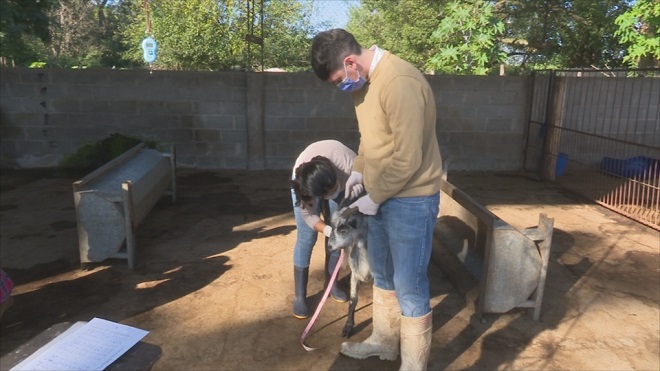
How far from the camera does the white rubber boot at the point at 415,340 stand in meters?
2.54

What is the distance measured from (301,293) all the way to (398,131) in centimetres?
180

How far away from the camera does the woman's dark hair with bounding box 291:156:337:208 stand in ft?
9.37

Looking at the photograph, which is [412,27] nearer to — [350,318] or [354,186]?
[350,318]

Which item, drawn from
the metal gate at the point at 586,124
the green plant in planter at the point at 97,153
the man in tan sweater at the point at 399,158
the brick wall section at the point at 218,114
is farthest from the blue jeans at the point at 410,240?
the green plant in planter at the point at 97,153

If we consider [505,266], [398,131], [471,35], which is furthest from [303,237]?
[471,35]

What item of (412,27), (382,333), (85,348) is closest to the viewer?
(85,348)

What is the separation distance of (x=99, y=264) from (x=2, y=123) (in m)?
4.99

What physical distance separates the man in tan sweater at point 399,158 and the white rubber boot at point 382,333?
1.07ft

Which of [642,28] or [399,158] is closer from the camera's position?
[399,158]

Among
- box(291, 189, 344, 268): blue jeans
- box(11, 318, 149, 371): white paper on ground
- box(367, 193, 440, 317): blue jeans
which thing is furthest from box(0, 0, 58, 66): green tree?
box(11, 318, 149, 371): white paper on ground

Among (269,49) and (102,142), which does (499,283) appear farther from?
(269,49)

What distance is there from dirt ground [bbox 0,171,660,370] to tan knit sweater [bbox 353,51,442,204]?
1255 millimetres

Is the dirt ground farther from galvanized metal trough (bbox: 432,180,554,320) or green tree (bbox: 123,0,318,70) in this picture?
green tree (bbox: 123,0,318,70)

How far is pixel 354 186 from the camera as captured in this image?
114 inches
